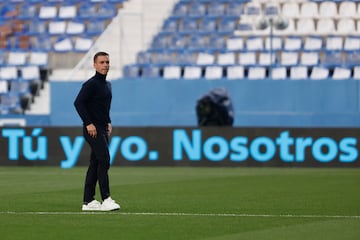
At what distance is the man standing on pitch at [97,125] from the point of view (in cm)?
1301

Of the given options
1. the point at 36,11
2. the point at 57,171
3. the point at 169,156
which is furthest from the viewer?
the point at 36,11

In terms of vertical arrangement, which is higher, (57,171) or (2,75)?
(2,75)

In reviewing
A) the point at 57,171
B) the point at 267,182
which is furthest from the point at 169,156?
the point at 267,182

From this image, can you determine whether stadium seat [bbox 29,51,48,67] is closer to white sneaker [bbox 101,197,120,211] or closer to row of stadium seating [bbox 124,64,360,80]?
row of stadium seating [bbox 124,64,360,80]

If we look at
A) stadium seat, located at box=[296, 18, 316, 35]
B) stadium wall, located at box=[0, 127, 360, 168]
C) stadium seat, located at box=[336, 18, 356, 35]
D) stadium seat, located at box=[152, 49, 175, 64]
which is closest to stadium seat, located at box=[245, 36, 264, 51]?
stadium seat, located at box=[296, 18, 316, 35]

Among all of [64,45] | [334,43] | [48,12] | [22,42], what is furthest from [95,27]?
[334,43]

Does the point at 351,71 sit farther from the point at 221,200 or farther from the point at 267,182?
the point at 221,200

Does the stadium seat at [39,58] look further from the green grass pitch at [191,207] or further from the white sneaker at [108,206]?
the white sneaker at [108,206]

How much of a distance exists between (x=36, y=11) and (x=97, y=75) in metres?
23.9

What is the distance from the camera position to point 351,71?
30.4m

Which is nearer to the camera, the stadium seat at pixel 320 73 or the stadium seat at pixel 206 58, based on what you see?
the stadium seat at pixel 320 73

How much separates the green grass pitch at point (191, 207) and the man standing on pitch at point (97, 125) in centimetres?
28

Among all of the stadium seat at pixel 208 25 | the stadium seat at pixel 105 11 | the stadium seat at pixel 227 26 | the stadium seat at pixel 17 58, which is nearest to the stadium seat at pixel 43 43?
the stadium seat at pixel 17 58

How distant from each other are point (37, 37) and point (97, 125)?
22388 mm
